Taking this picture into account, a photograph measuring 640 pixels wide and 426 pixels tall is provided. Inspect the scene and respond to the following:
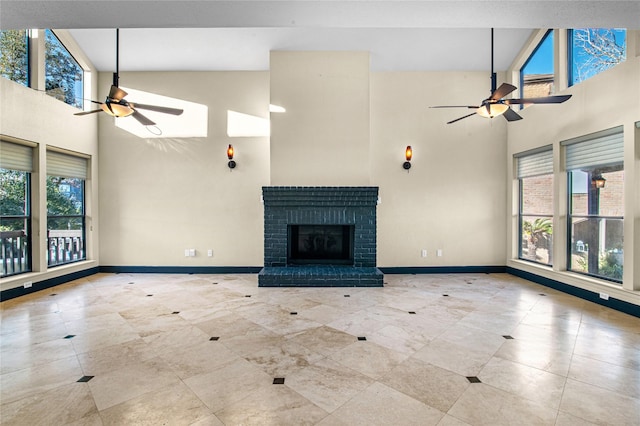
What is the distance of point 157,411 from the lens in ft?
6.44

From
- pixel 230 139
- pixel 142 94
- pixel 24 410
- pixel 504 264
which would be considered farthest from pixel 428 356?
pixel 142 94

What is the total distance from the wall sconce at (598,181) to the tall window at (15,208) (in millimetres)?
8524

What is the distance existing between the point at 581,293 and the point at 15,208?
28.2ft

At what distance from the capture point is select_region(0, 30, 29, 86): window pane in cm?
438

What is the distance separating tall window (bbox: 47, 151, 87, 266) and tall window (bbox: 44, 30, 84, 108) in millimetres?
1033

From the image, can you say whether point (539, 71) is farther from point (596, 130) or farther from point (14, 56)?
point (14, 56)

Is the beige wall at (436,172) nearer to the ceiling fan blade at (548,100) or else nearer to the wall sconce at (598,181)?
the wall sconce at (598,181)

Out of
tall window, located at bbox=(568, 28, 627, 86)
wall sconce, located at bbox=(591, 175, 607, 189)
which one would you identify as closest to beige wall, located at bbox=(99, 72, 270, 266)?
tall window, located at bbox=(568, 28, 627, 86)

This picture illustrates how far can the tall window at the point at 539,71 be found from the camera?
514 centimetres

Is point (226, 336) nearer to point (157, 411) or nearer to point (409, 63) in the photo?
point (157, 411)

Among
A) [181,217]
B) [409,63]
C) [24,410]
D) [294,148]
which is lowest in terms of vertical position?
[24,410]

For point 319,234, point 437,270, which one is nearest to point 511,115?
point 437,270

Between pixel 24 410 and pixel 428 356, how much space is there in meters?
3.01

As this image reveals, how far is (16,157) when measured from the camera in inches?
175
